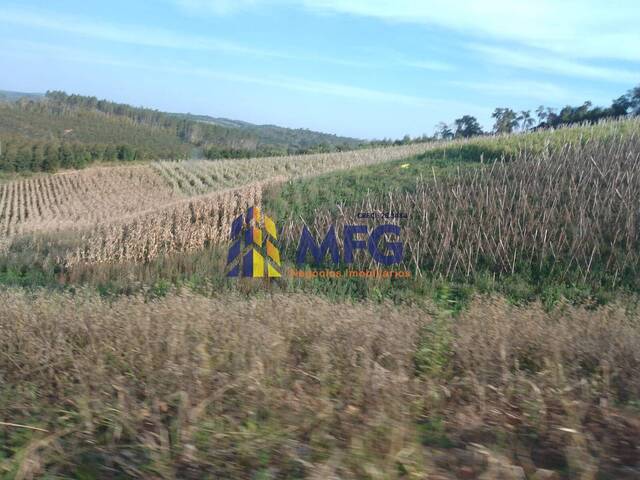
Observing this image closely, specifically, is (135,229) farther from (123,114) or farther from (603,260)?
(123,114)

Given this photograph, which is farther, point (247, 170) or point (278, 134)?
point (278, 134)

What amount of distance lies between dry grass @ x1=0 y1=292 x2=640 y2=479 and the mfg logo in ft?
19.8

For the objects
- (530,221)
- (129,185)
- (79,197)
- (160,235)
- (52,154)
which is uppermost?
(52,154)

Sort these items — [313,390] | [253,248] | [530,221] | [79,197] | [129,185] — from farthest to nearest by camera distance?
[129,185] → [79,197] → [253,248] → [530,221] → [313,390]

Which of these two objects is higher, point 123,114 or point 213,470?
point 123,114

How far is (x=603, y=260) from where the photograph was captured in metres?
10.2

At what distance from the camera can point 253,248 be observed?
13.0 metres

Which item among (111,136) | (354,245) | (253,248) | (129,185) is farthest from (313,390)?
(111,136)

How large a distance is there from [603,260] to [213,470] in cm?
898

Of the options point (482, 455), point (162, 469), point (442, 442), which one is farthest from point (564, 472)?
point (162, 469)

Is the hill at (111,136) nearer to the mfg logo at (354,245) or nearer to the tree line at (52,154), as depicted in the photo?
the tree line at (52,154)

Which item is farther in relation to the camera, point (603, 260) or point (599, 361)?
point (603, 260)

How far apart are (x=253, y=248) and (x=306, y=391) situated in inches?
365

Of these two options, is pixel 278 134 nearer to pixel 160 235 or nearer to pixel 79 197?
pixel 79 197
